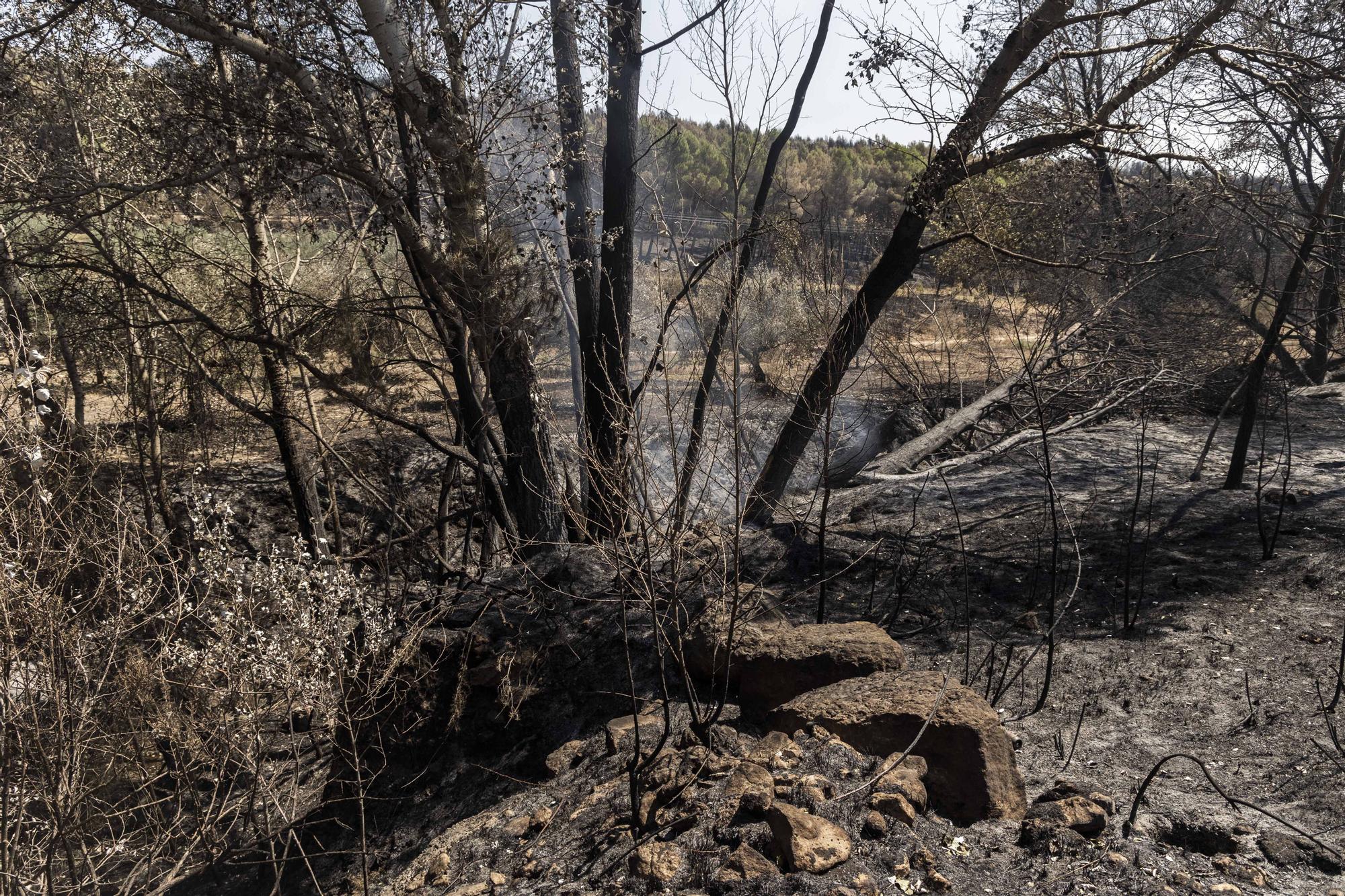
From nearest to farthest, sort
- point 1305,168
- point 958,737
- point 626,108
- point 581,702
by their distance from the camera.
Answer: point 958,737, point 581,702, point 626,108, point 1305,168

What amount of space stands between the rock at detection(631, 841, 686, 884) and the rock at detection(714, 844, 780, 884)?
187mm

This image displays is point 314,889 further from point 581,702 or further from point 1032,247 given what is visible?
point 1032,247

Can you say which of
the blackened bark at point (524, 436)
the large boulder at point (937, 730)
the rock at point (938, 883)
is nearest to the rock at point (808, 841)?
the rock at point (938, 883)

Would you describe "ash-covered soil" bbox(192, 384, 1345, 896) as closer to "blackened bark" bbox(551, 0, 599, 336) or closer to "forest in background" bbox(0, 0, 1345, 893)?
"forest in background" bbox(0, 0, 1345, 893)

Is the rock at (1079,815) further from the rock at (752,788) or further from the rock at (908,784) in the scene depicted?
the rock at (752,788)

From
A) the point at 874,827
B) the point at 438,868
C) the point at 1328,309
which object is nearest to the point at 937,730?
the point at 874,827

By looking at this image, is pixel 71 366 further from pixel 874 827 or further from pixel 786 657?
pixel 874 827

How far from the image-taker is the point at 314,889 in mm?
4973

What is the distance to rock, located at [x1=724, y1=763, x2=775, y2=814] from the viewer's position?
3297mm

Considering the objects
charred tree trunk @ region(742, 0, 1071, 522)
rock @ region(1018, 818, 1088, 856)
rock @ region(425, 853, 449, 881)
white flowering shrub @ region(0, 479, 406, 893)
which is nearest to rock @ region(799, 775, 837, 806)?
rock @ region(1018, 818, 1088, 856)

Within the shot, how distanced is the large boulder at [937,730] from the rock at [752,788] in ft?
1.41

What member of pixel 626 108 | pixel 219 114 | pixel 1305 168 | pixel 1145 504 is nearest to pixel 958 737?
pixel 1145 504

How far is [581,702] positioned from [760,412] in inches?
287

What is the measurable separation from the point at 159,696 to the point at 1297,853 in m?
6.45
